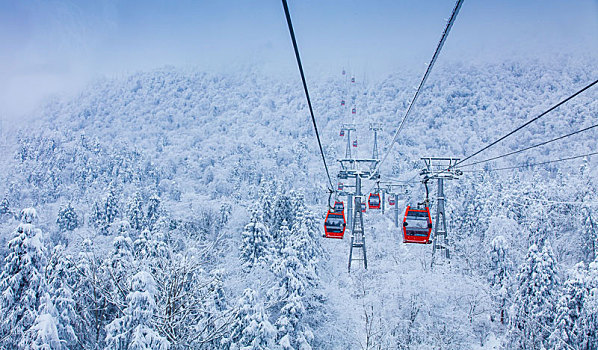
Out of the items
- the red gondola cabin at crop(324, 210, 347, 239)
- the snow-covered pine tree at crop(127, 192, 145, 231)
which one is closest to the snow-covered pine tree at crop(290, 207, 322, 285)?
the red gondola cabin at crop(324, 210, 347, 239)

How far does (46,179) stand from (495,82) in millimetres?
178877

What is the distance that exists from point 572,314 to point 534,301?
14.3ft

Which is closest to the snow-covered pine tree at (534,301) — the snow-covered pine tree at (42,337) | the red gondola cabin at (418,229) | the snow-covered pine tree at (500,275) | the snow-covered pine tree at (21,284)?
the snow-covered pine tree at (500,275)

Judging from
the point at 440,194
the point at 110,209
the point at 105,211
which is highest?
the point at 440,194

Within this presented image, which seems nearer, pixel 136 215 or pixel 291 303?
pixel 291 303

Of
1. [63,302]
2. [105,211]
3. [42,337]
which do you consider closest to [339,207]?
[63,302]

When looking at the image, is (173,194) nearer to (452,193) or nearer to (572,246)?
(452,193)

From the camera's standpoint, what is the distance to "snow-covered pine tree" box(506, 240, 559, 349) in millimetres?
24953

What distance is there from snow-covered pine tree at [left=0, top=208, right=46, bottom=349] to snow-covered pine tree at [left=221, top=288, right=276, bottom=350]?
758 centimetres

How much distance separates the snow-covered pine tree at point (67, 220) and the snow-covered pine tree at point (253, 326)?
2527 inches

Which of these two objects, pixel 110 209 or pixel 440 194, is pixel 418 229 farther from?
pixel 110 209

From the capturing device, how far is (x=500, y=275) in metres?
31.1

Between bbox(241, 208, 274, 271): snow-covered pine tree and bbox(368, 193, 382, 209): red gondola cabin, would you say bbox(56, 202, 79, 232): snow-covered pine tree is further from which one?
bbox(368, 193, 382, 209): red gondola cabin

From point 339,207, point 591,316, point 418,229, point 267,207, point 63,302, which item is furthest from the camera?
point 267,207
